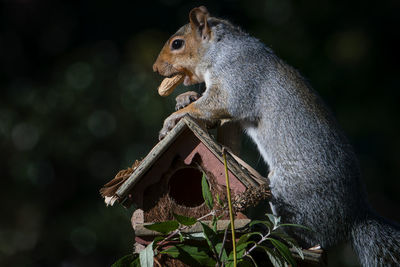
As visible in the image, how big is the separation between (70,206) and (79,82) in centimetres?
82

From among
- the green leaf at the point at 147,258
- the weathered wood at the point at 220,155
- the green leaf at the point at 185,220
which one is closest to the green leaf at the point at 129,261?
the green leaf at the point at 147,258

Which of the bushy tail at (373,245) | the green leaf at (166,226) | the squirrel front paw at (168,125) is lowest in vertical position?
the bushy tail at (373,245)

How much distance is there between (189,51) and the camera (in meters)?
1.79

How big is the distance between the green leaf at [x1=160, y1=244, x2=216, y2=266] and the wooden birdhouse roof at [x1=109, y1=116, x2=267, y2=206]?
0.61 ft

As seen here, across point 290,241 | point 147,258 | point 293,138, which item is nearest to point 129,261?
point 147,258

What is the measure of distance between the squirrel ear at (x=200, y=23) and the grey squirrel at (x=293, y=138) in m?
0.05

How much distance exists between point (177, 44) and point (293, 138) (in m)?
0.50

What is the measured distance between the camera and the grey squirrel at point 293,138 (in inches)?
59.7

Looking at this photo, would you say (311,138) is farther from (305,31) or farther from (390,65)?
(390,65)

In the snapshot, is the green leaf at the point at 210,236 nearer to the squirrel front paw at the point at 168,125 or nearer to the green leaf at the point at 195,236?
the green leaf at the point at 195,236

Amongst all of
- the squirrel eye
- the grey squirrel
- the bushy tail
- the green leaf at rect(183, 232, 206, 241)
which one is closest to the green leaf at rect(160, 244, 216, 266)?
the green leaf at rect(183, 232, 206, 241)

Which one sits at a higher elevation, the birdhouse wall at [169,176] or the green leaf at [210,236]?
the birdhouse wall at [169,176]

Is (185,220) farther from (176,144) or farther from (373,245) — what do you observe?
(373,245)

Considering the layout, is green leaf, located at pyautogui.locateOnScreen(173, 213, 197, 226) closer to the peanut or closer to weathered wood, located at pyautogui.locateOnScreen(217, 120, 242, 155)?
weathered wood, located at pyautogui.locateOnScreen(217, 120, 242, 155)
